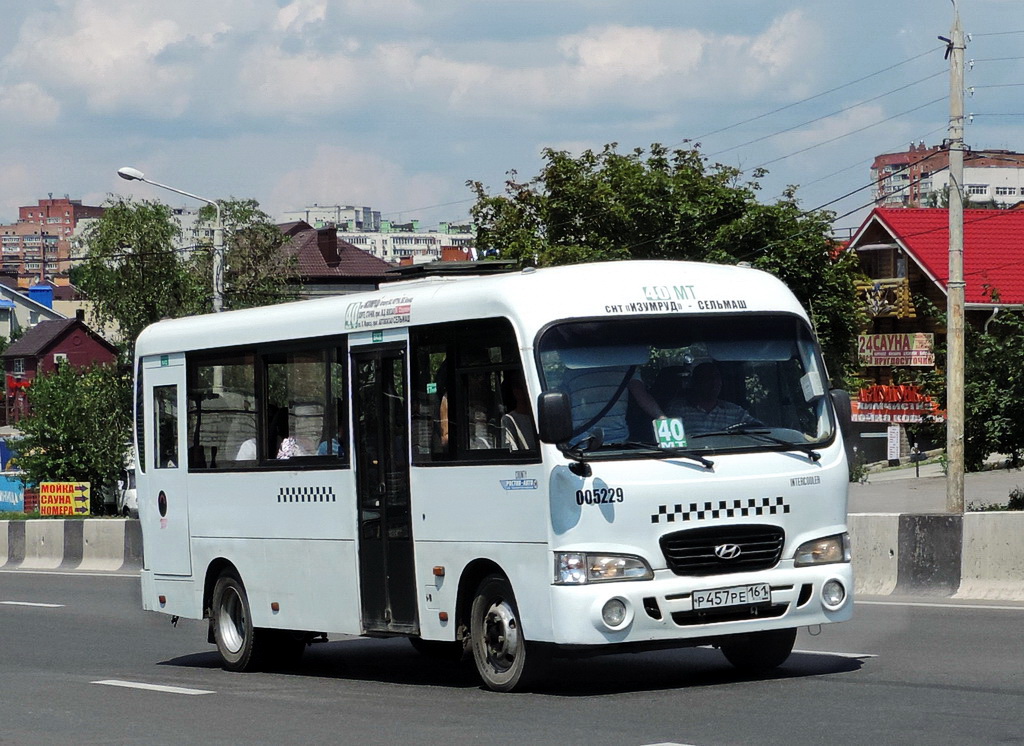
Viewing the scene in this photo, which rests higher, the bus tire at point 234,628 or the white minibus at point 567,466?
the white minibus at point 567,466

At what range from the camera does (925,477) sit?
179ft

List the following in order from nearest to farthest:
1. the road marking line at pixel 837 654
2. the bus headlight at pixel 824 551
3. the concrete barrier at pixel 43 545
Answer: the bus headlight at pixel 824 551
the road marking line at pixel 837 654
the concrete barrier at pixel 43 545

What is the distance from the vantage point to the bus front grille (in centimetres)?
1023

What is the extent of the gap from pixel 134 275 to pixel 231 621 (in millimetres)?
35769

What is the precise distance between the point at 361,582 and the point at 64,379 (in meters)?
65.8

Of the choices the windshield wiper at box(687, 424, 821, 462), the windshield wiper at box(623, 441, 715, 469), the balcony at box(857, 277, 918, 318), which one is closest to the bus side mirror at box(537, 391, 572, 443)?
the windshield wiper at box(623, 441, 715, 469)

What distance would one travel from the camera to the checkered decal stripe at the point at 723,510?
10.2 metres

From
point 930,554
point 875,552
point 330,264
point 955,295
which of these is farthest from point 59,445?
point 930,554

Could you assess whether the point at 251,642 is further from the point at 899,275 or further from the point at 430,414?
the point at 899,275

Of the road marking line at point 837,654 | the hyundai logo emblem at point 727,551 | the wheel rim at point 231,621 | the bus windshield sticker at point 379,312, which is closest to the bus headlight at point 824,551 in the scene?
the hyundai logo emblem at point 727,551

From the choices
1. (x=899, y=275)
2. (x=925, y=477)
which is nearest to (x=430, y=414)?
(x=925, y=477)

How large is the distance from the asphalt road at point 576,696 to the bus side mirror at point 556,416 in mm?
1542

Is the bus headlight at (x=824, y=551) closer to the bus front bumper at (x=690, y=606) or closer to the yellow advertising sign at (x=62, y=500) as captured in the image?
the bus front bumper at (x=690, y=606)

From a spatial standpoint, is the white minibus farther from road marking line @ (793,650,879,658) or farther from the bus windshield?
road marking line @ (793,650,879,658)
